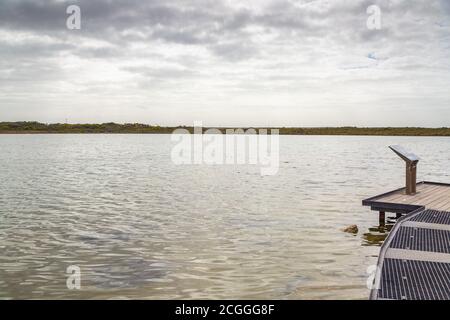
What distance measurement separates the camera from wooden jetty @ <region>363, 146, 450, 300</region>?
304 inches

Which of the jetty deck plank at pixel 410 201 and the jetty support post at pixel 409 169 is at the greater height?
the jetty support post at pixel 409 169

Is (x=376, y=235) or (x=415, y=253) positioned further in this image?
(x=376, y=235)

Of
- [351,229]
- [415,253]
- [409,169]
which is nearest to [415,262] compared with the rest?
[415,253]

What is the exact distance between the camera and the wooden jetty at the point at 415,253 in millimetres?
7719

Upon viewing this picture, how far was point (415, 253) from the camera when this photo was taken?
1002cm

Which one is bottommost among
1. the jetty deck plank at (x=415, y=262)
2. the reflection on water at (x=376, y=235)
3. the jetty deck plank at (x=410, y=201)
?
the reflection on water at (x=376, y=235)

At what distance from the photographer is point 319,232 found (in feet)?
52.9

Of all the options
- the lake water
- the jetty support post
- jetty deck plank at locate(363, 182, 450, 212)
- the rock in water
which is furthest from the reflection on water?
the jetty support post

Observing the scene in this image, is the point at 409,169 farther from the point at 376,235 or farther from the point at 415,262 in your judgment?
the point at 415,262

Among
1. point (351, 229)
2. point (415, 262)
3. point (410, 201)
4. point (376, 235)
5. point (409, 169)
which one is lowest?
point (376, 235)

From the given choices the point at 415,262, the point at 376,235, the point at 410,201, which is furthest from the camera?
the point at 410,201

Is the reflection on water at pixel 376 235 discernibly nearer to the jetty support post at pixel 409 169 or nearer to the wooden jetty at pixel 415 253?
the wooden jetty at pixel 415 253

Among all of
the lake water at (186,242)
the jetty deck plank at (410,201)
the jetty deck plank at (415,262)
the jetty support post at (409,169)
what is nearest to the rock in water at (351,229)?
the lake water at (186,242)
